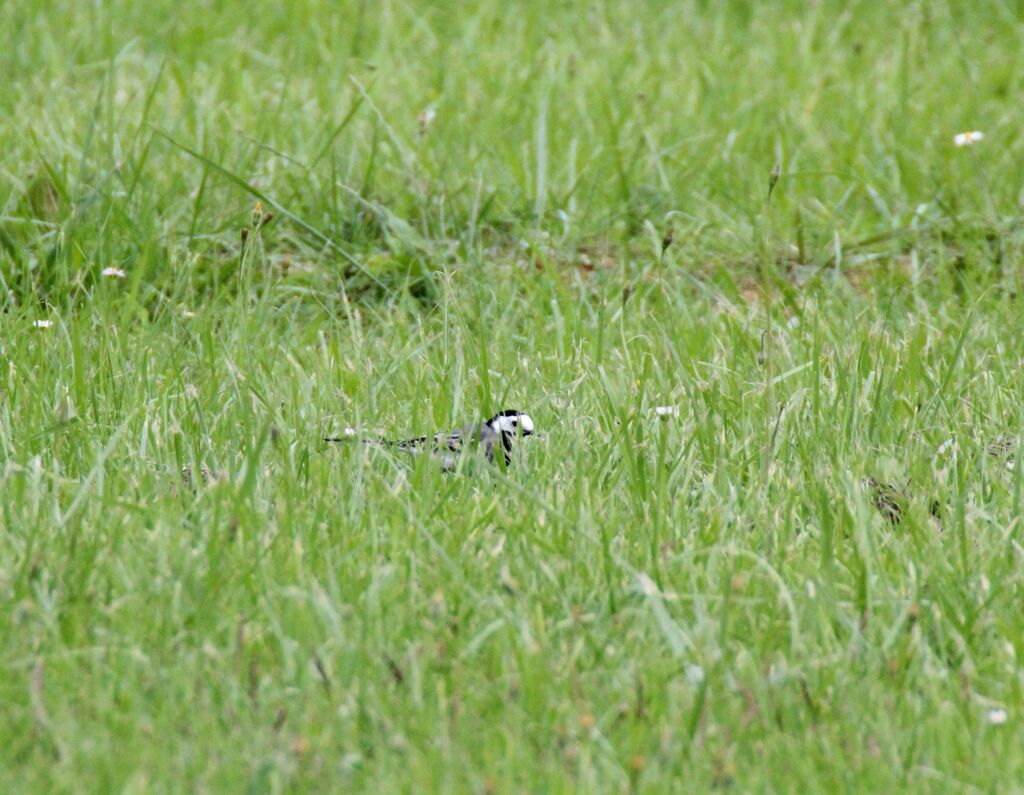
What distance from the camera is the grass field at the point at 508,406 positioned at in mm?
2010

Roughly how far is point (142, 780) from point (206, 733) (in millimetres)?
160

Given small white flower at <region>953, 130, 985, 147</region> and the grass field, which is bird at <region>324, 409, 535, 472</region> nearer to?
the grass field

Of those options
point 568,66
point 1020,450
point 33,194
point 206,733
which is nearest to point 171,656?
point 206,733

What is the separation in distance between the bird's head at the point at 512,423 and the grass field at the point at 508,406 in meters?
0.04

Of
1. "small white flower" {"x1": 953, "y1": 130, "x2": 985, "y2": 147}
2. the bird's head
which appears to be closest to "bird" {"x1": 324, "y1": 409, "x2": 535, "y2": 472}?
the bird's head

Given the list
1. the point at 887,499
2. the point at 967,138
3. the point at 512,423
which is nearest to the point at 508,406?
the point at 512,423

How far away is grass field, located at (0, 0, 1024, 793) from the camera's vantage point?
2.01m

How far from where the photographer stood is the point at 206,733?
6.36ft

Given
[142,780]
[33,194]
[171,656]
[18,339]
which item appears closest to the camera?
[142,780]

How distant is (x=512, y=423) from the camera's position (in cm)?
298

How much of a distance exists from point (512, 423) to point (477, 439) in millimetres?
79

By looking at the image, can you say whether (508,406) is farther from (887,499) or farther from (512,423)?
(887,499)

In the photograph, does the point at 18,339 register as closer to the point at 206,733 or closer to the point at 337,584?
the point at 337,584

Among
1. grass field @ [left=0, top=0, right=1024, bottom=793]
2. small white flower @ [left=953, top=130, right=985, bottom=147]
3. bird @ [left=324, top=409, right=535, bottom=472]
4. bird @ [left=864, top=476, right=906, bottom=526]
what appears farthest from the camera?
small white flower @ [left=953, top=130, right=985, bottom=147]
